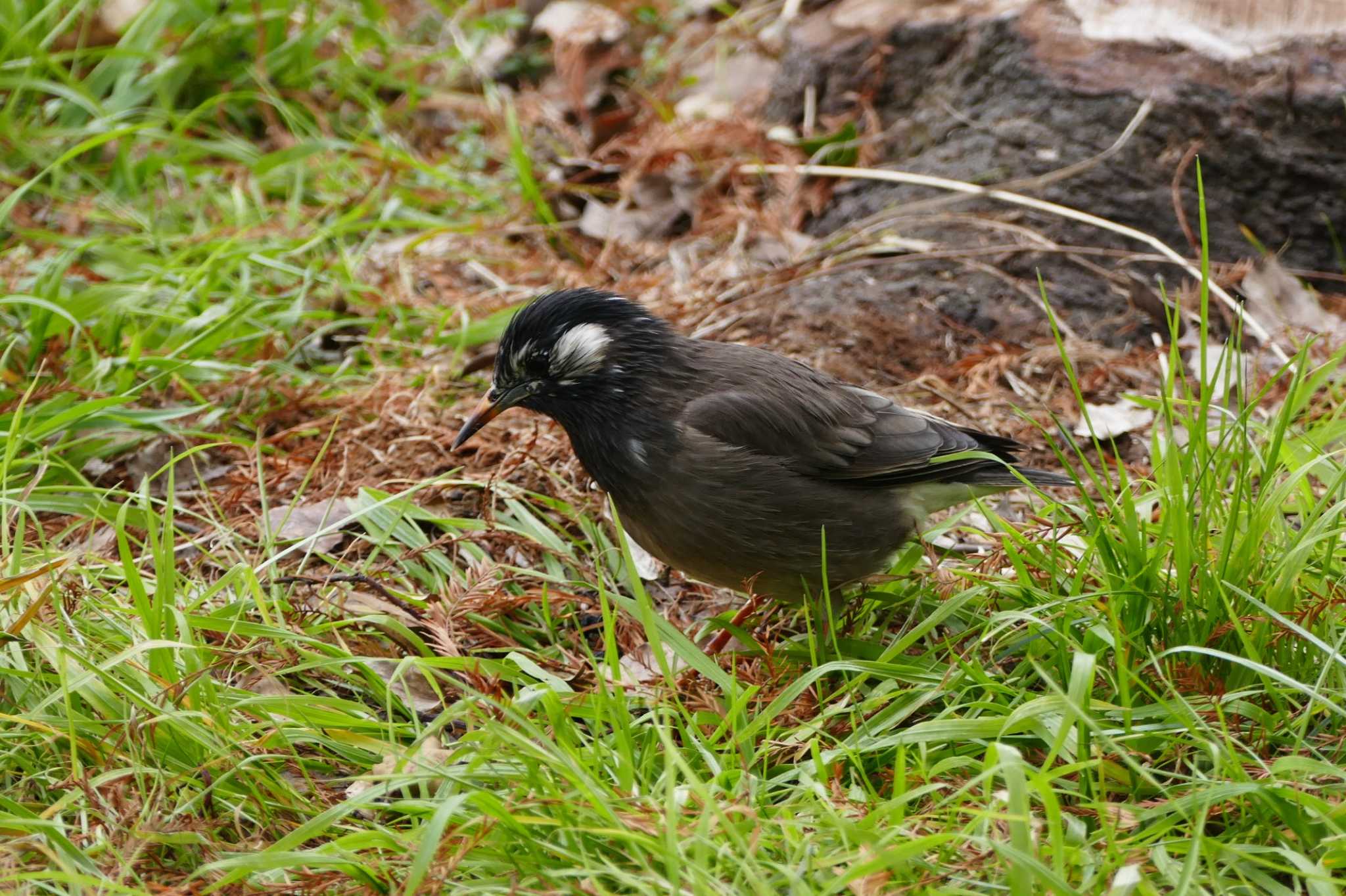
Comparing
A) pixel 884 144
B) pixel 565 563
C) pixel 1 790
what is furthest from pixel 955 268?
pixel 1 790

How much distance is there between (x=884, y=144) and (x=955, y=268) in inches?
40.0

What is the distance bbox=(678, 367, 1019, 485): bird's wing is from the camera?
12.1 ft

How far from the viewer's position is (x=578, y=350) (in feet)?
12.6

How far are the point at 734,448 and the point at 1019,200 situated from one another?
98.3 inches

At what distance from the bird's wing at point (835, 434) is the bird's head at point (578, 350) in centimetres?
25

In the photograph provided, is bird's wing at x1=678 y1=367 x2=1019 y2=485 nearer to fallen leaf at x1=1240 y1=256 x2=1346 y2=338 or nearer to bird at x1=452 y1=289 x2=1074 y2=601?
bird at x1=452 y1=289 x2=1074 y2=601

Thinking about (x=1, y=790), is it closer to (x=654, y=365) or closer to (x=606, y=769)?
(x=606, y=769)

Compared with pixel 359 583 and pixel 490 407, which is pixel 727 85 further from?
pixel 359 583

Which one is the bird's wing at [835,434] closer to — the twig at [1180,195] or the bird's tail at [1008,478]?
the bird's tail at [1008,478]

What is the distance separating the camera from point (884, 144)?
613cm

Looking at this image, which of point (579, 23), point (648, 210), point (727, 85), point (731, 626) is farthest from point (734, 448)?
point (579, 23)

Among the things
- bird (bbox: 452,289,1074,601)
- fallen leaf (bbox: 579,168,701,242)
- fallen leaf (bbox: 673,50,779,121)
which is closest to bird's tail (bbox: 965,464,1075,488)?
bird (bbox: 452,289,1074,601)

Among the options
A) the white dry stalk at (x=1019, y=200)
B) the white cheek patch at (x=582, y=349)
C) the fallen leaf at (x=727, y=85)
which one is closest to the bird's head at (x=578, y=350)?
the white cheek patch at (x=582, y=349)

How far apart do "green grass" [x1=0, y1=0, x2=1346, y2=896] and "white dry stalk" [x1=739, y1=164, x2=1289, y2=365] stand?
0.34 metres
